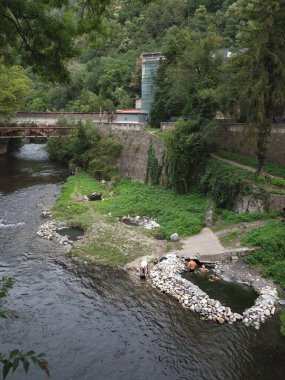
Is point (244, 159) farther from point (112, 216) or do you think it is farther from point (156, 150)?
point (112, 216)

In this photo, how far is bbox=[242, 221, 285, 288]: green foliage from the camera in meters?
17.8

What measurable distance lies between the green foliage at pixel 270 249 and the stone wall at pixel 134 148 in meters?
13.2

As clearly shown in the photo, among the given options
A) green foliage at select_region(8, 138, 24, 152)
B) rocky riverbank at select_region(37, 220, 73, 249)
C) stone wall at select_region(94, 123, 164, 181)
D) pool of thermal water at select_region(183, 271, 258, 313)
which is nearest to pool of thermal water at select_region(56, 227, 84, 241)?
rocky riverbank at select_region(37, 220, 73, 249)

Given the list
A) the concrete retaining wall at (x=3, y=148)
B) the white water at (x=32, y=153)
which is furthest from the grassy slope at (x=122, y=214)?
the concrete retaining wall at (x=3, y=148)

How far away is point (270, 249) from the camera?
19.0 meters

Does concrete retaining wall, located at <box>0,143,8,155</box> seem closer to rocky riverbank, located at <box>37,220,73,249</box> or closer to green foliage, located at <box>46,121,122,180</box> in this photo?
green foliage, located at <box>46,121,122,180</box>

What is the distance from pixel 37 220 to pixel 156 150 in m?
12.6

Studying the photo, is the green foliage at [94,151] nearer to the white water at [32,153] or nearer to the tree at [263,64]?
the white water at [32,153]

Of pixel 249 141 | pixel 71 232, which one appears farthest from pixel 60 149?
pixel 249 141

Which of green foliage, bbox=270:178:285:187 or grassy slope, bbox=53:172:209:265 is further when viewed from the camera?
green foliage, bbox=270:178:285:187

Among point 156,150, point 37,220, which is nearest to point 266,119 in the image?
point 156,150

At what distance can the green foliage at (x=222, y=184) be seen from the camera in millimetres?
23594

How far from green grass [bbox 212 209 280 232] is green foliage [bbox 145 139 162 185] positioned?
8807mm

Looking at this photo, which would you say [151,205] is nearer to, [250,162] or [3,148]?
[250,162]
